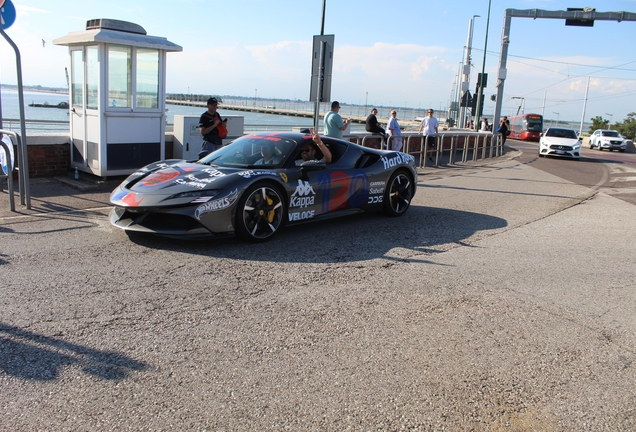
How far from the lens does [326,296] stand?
4.67m

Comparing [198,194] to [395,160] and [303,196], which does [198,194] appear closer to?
[303,196]

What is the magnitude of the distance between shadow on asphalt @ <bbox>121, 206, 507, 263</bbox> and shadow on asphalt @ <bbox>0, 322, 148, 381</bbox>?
2266 millimetres

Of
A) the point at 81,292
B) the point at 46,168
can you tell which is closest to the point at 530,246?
the point at 81,292

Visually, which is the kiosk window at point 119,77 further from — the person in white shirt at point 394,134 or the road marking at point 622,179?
the road marking at point 622,179

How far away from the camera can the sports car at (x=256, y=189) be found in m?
5.73

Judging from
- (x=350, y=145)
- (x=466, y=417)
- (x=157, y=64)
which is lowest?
(x=466, y=417)

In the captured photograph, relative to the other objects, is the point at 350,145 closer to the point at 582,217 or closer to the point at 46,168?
the point at 582,217

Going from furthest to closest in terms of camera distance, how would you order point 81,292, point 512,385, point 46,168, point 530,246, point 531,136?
1. point 531,136
2. point 46,168
3. point 530,246
4. point 81,292
5. point 512,385

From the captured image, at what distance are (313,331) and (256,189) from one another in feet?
8.30

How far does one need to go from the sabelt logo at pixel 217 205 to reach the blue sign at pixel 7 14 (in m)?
4.12

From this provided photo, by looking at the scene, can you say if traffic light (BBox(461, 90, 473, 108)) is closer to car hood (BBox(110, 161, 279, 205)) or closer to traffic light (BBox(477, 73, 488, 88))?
traffic light (BBox(477, 73, 488, 88))

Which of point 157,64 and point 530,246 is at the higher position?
point 157,64

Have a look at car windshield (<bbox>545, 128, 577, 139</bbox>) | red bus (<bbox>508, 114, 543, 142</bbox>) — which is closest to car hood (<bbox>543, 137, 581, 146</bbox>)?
car windshield (<bbox>545, 128, 577, 139</bbox>)

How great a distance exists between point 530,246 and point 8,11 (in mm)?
7387
